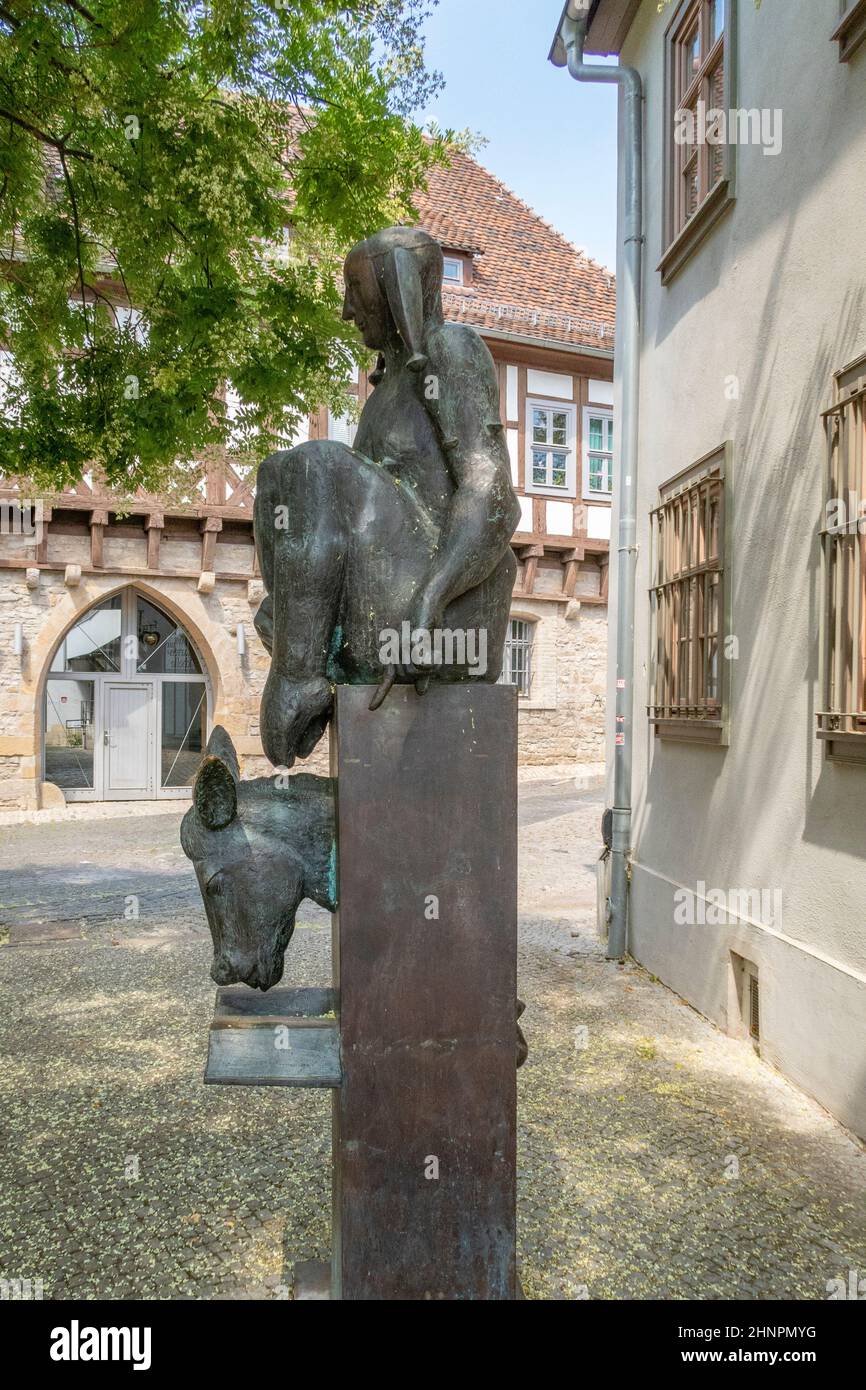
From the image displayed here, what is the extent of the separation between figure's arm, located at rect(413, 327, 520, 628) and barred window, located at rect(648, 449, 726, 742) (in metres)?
3.15

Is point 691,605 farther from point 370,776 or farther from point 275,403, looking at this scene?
point 370,776

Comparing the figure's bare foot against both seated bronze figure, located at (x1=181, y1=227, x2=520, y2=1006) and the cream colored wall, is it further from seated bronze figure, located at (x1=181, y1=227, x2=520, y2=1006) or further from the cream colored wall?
the cream colored wall

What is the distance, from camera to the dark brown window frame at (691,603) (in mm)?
4898

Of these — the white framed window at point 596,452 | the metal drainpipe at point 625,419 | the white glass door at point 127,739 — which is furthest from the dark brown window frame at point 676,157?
the white glass door at point 127,739

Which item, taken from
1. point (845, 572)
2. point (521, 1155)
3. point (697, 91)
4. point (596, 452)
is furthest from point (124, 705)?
point (845, 572)

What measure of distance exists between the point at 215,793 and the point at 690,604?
12.9 feet

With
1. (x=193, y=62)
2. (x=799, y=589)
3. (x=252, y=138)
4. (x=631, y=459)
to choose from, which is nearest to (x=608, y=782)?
(x=631, y=459)

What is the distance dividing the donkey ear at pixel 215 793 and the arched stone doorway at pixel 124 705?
Answer: 12.6 m

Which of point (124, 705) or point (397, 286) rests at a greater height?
point (397, 286)

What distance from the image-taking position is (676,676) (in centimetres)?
554

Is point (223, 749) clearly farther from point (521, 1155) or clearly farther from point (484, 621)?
point (521, 1155)

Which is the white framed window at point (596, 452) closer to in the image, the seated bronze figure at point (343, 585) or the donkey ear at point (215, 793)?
the seated bronze figure at point (343, 585)

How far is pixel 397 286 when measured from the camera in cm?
206

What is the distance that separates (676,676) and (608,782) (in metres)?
1.50
